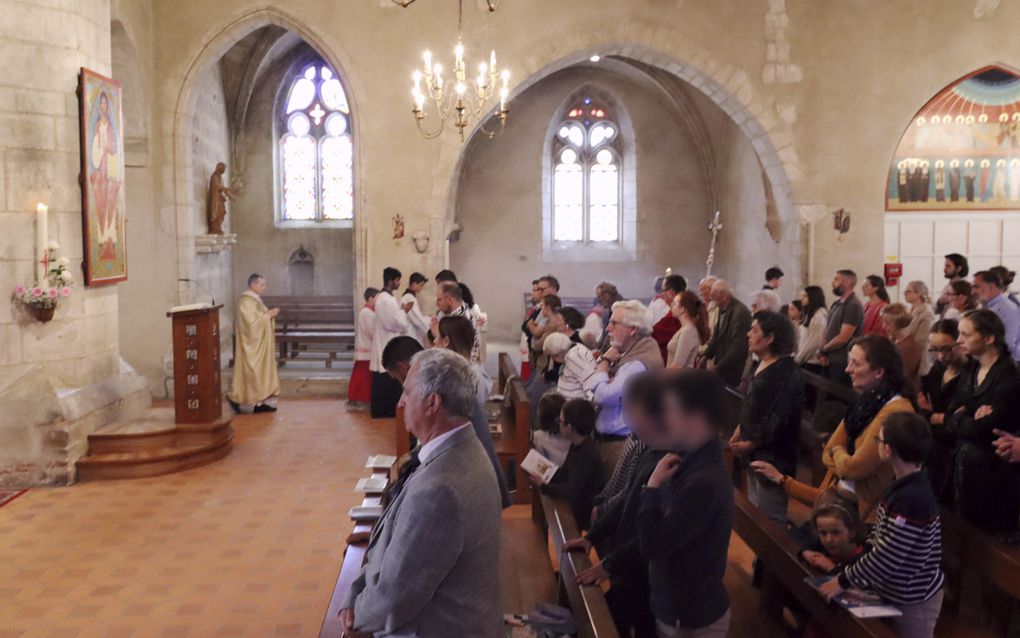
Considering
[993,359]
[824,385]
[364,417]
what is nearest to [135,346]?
[364,417]

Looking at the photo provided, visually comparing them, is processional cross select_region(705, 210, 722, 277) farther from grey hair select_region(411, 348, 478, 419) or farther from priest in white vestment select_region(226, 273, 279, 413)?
grey hair select_region(411, 348, 478, 419)

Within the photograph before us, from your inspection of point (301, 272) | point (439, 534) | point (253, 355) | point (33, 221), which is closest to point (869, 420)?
point (439, 534)

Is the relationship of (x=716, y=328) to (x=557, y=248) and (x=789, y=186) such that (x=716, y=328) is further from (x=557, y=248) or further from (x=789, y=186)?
(x=557, y=248)

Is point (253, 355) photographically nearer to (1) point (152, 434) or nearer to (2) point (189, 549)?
(1) point (152, 434)

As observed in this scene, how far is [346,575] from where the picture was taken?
12.7 feet

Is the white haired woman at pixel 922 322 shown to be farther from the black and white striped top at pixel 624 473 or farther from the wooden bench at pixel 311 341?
the wooden bench at pixel 311 341

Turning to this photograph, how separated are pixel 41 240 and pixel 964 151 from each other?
10932 mm

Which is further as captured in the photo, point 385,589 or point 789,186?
point 789,186

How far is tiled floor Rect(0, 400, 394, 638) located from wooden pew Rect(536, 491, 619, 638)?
1.50 m

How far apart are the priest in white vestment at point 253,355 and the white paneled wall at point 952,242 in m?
7.89

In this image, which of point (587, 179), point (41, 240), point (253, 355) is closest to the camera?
point (41, 240)

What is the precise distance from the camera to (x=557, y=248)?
16.5 m

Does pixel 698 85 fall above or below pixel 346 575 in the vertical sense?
above

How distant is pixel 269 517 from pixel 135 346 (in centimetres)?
539
